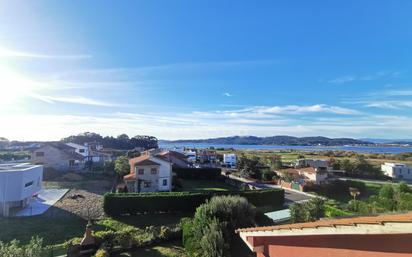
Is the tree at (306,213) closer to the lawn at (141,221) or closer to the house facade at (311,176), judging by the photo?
the lawn at (141,221)

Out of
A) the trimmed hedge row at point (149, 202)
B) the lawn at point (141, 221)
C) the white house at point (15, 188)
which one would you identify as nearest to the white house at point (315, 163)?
the trimmed hedge row at point (149, 202)

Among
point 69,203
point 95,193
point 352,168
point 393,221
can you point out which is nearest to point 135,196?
point 69,203

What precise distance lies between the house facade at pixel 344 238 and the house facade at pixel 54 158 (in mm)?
52949

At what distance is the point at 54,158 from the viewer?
2160 inches

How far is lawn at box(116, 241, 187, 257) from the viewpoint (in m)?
18.1

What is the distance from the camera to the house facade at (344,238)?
463 cm

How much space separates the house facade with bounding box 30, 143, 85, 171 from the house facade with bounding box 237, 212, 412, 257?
52.9 meters

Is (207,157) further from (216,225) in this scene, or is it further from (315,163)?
(216,225)

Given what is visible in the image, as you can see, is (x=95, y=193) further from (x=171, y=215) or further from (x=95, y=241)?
(x=95, y=241)

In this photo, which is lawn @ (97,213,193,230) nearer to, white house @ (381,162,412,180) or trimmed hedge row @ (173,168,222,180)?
trimmed hedge row @ (173,168,222,180)

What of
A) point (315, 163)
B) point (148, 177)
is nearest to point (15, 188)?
point (148, 177)

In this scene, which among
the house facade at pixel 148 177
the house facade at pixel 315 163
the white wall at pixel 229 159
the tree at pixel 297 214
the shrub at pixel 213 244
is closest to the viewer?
the shrub at pixel 213 244

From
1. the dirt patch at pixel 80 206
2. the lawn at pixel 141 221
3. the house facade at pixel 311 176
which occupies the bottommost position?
the lawn at pixel 141 221

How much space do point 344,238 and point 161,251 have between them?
48.4ft
